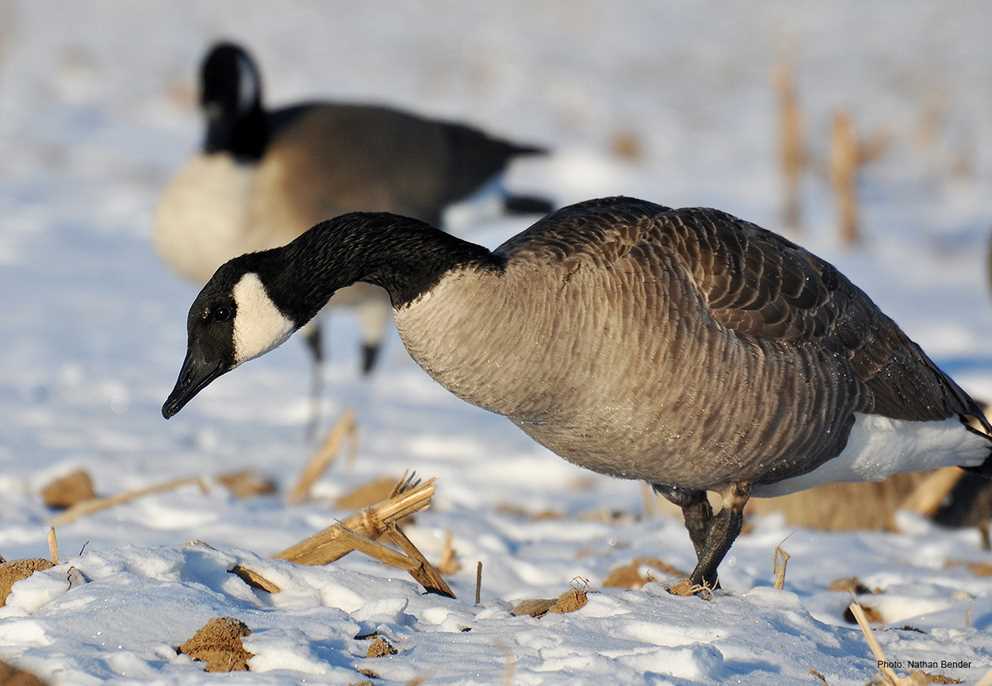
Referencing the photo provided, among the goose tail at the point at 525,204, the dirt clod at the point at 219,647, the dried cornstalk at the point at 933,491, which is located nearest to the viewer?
the dirt clod at the point at 219,647

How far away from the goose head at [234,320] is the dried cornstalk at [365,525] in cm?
57

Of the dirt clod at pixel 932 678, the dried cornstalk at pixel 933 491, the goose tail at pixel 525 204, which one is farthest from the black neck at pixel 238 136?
the dirt clod at pixel 932 678

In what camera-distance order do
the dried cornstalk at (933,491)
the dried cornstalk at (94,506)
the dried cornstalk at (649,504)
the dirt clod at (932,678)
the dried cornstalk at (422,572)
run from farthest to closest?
the dried cornstalk at (649,504), the dried cornstalk at (933,491), the dried cornstalk at (94,506), the dried cornstalk at (422,572), the dirt clod at (932,678)

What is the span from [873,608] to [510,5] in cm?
2131

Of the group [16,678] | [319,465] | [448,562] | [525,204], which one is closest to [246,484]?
[319,465]

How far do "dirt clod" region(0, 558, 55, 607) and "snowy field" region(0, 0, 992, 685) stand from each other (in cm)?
6

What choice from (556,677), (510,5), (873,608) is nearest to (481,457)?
(873,608)

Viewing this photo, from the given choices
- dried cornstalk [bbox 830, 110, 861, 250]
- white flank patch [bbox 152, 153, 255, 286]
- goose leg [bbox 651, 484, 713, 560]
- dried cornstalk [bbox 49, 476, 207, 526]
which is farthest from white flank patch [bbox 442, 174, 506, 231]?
goose leg [bbox 651, 484, 713, 560]

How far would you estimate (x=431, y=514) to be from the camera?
6.14 metres

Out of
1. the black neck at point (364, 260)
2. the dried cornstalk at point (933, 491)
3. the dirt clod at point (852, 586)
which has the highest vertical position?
the black neck at point (364, 260)

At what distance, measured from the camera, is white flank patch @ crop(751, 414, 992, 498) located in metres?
4.77

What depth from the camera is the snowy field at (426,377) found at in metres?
3.58

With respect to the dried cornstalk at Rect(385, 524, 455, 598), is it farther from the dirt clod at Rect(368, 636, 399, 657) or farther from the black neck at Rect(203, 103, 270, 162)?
the black neck at Rect(203, 103, 270, 162)

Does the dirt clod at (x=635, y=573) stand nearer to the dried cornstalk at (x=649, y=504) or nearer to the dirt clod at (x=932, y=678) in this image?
the dirt clod at (x=932, y=678)
